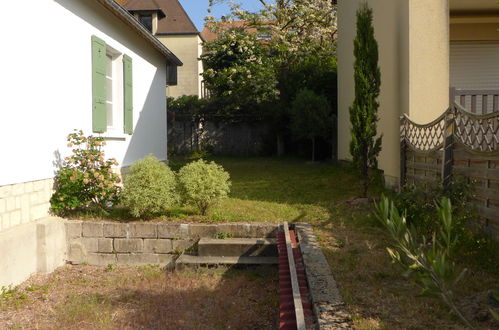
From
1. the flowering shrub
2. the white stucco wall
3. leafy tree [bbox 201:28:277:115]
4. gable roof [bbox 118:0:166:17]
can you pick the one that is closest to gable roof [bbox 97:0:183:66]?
the white stucco wall

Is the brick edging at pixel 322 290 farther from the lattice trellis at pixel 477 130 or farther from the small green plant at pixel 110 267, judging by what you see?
the small green plant at pixel 110 267

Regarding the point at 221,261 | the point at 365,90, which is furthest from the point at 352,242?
the point at 365,90

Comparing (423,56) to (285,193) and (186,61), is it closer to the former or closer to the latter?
(285,193)

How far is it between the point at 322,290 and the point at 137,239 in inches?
127

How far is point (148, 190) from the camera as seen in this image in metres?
6.50

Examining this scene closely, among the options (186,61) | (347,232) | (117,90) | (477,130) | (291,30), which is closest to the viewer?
(477,130)

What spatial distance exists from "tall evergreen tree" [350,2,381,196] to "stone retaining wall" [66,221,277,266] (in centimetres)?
256

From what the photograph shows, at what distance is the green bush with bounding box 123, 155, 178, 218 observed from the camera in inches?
255

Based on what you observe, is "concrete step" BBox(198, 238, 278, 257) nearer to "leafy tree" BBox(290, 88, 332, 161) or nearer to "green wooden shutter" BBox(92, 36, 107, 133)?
"green wooden shutter" BBox(92, 36, 107, 133)

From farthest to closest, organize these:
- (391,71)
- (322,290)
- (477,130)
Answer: (391,71) → (477,130) → (322,290)

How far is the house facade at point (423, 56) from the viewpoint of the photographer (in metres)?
7.49

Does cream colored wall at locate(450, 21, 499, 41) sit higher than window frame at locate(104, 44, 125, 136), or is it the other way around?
cream colored wall at locate(450, 21, 499, 41)

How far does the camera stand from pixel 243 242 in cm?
617

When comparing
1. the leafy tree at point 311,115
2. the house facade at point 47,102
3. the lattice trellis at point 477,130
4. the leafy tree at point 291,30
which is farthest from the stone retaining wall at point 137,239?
the leafy tree at point 291,30
